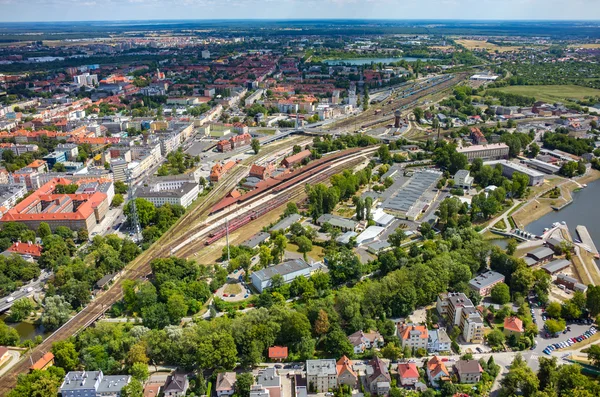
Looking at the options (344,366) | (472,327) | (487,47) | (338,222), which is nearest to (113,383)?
(344,366)

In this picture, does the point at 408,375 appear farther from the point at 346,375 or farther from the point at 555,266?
the point at 555,266

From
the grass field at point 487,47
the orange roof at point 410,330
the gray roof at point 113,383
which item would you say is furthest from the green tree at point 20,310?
the grass field at point 487,47

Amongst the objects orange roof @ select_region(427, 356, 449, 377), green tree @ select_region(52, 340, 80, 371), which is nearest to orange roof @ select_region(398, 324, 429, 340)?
orange roof @ select_region(427, 356, 449, 377)

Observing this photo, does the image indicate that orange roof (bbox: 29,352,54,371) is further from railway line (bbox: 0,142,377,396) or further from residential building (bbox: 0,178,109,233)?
residential building (bbox: 0,178,109,233)

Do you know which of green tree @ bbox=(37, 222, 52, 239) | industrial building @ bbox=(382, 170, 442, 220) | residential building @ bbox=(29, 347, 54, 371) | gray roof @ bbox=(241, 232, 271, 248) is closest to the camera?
residential building @ bbox=(29, 347, 54, 371)

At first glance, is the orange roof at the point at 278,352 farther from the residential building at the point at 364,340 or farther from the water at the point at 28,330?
the water at the point at 28,330

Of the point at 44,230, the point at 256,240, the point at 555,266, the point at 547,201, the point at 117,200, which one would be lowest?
the point at 547,201
